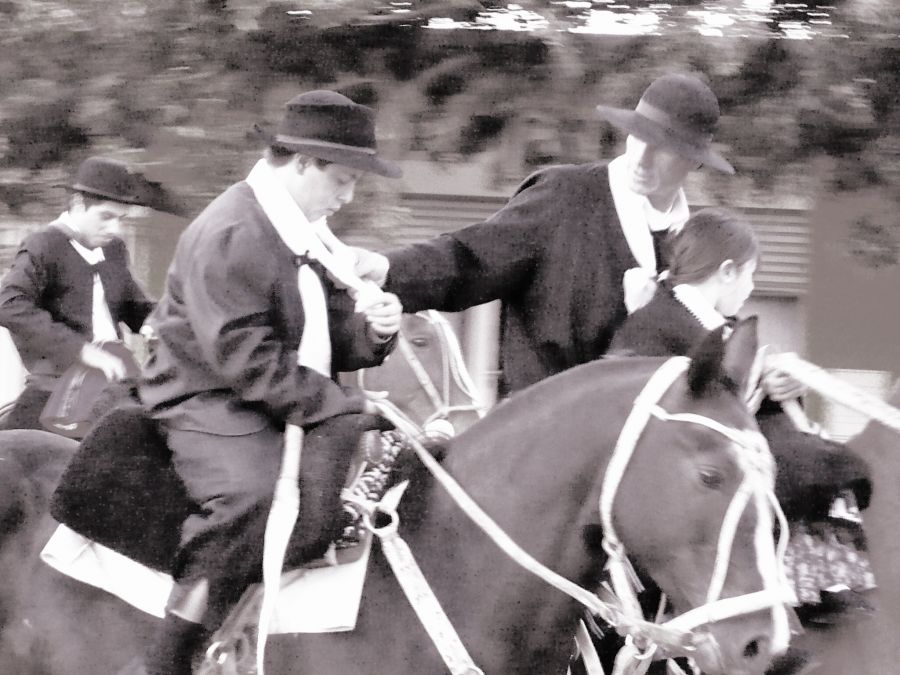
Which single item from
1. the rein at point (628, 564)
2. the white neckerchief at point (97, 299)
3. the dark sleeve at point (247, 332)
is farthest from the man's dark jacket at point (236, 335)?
the white neckerchief at point (97, 299)

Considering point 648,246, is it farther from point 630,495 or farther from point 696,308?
point 630,495

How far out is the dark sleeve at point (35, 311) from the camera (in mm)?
5855

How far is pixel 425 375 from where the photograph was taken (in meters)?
6.09

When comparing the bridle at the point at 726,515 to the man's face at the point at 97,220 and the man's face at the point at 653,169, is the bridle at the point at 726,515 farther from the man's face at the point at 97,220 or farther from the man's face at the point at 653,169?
the man's face at the point at 97,220

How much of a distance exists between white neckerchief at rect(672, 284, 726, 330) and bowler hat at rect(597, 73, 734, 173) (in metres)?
0.41

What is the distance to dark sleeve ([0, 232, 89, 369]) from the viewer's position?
5.86 metres

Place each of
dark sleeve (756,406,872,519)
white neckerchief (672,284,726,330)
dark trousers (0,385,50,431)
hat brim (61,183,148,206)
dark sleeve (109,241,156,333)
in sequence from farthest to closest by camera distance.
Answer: dark sleeve (109,241,156,333) < hat brim (61,183,148,206) < dark trousers (0,385,50,431) < dark sleeve (756,406,872,519) < white neckerchief (672,284,726,330)

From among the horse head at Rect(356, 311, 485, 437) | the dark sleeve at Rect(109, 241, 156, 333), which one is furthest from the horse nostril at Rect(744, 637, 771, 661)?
the dark sleeve at Rect(109, 241, 156, 333)

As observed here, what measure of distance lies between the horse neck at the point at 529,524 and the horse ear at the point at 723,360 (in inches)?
6.8

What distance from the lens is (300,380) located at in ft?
11.3

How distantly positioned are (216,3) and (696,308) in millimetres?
3463

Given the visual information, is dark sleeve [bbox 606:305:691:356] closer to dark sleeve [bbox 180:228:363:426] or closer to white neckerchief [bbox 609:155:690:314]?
white neckerchief [bbox 609:155:690:314]

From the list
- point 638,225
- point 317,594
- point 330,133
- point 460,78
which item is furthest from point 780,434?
point 460,78

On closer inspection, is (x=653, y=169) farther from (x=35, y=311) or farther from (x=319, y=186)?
(x=35, y=311)
